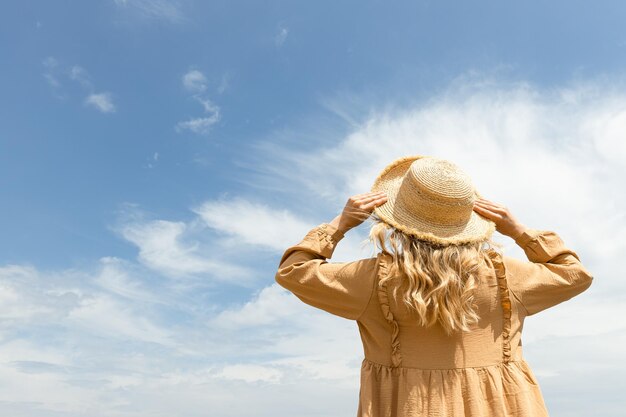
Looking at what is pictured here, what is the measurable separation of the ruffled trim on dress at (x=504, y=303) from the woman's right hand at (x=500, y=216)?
1.18 ft

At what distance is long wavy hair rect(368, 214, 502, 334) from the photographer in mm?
3463

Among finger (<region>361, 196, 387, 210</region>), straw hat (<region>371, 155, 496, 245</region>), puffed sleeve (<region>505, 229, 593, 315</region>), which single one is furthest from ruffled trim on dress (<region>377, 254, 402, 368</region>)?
puffed sleeve (<region>505, 229, 593, 315</region>)

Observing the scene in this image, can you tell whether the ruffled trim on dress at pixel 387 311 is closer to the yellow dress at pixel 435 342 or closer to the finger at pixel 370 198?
the yellow dress at pixel 435 342

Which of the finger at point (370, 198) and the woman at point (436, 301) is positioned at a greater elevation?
the finger at point (370, 198)

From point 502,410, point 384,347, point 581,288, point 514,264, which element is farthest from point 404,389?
point 581,288

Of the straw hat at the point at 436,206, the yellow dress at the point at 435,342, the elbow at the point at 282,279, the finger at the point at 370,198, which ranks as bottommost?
the yellow dress at the point at 435,342

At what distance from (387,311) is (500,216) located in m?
1.03

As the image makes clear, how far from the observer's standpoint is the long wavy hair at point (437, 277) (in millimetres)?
3463

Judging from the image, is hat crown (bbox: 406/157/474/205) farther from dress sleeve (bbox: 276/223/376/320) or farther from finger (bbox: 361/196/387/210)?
dress sleeve (bbox: 276/223/376/320)

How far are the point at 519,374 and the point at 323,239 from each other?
141 cm

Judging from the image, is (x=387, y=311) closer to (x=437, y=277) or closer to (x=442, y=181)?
(x=437, y=277)

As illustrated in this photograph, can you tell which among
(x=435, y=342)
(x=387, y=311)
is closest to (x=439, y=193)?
(x=387, y=311)

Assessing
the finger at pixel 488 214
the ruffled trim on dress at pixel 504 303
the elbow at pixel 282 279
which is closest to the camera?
the ruffled trim on dress at pixel 504 303

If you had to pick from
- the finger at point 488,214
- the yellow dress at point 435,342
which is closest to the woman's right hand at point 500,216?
the finger at point 488,214
